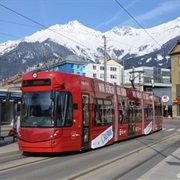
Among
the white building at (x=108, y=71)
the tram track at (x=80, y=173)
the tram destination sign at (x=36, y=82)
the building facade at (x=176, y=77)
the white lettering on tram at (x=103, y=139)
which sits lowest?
the tram track at (x=80, y=173)

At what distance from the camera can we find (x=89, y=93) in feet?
53.5

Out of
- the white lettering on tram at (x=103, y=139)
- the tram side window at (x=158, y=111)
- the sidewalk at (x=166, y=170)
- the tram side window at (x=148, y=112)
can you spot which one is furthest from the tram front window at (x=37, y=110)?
the tram side window at (x=158, y=111)

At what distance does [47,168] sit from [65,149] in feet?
9.84

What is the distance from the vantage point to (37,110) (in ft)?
46.7

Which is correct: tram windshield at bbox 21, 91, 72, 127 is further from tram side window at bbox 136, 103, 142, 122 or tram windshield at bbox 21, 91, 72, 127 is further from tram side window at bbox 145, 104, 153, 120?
tram side window at bbox 145, 104, 153, 120

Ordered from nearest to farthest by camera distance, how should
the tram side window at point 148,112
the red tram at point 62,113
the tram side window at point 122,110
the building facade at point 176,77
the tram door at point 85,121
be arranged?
the red tram at point 62,113 → the tram door at point 85,121 → the tram side window at point 122,110 → the tram side window at point 148,112 → the building facade at point 176,77

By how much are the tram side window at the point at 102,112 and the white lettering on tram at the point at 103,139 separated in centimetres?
44

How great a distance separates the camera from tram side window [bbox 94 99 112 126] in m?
16.9

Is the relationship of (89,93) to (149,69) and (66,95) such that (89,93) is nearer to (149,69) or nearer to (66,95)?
(66,95)

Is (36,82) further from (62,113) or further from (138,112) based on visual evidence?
(138,112)

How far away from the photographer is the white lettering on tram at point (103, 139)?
54.3 ft

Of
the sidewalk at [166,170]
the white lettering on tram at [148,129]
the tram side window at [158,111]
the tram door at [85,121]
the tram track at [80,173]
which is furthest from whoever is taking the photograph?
the tram side window at [158,111]

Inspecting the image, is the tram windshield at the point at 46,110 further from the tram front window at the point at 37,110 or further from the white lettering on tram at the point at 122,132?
the white lettering on tram at the point at 122,132

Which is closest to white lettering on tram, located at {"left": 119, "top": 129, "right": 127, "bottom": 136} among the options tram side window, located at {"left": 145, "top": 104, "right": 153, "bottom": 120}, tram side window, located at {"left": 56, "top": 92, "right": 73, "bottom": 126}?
tram side window, located at {"left": 145, "top": 104, "right": 153, "bottom": 120}
